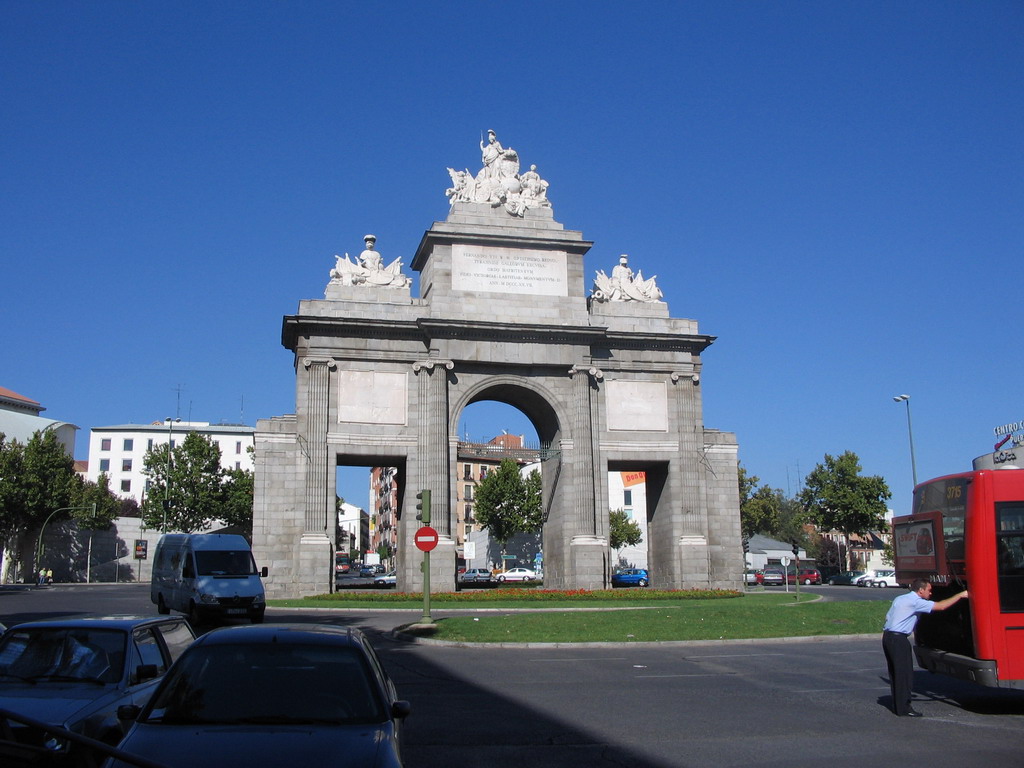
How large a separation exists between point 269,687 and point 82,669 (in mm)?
3102

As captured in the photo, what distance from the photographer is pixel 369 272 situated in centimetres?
4281

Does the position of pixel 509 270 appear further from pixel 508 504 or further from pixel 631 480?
pixel 631 480

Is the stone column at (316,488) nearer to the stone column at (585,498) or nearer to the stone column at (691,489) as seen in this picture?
the stone column at (585,498)

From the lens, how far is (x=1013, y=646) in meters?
11.7

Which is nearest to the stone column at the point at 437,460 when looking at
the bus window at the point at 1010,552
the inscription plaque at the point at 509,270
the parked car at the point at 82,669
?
the inscription plaque at the point at 509,270

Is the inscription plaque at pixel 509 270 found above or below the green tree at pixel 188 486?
above

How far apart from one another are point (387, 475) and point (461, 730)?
115m

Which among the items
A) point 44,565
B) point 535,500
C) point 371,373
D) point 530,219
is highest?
point 530,219

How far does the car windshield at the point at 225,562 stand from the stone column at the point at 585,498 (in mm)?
18009

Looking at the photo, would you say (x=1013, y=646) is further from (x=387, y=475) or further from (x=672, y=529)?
(x=387, y=475)

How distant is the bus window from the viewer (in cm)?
1187

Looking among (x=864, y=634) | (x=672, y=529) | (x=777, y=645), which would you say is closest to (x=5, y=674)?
(x=777, y=645)

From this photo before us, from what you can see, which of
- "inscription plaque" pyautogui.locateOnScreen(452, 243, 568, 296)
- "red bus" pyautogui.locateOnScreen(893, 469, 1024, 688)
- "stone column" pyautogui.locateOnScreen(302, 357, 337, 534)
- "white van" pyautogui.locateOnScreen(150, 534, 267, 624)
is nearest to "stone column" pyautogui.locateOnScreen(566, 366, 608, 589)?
"inscription plaque" pyautogui.locateOnScreen(452, 243, 568, 296)

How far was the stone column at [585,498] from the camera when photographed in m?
40.3
